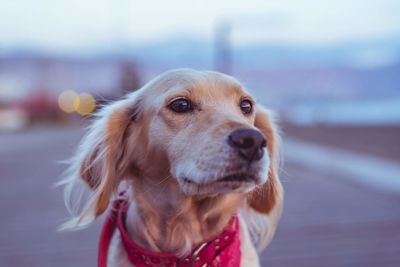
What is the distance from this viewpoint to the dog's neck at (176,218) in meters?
2.03

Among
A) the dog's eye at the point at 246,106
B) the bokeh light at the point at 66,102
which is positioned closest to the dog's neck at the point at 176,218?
the dog's eye at the point at 246,106

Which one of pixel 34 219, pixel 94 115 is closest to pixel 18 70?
pixel 34 219

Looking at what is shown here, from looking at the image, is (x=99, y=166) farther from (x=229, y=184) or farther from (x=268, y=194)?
→ (x=268, y=194)

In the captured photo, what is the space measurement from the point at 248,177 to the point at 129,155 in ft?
2.27

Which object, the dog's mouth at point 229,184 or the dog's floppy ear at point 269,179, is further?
the dog's floppy ear at point 269,179

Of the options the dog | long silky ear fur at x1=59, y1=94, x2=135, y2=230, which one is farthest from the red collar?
long silky ear fur at x1=59, y1=94, x2=135, y2=230

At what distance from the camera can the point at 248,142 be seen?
5.45 ft

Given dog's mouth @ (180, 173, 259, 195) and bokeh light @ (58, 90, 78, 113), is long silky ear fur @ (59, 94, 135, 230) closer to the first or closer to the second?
dog's mouth @ (180, 173, 259, 195)

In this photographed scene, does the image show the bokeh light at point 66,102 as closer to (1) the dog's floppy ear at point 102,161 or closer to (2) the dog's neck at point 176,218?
(1) the dog's floppy ear at point 102,161

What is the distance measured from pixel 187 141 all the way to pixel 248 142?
0.31 meters

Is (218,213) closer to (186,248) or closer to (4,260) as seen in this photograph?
(186,248)

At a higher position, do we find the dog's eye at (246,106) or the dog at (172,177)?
the dog's eye at (246,106)

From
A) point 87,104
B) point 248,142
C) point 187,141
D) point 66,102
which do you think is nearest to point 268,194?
point 187,141

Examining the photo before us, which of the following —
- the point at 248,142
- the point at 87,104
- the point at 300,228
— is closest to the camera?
the point at 248,142
